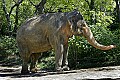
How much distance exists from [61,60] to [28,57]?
1.31m

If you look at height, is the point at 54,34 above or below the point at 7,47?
above

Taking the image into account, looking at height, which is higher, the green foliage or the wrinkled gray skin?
the wrinkled gray skin

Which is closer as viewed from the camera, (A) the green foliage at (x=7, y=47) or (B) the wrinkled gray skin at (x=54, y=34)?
(B) the wrinkled gray skin at (x=54, y=34)

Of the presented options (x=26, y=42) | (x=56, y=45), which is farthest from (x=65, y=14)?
(x=26, y=42)

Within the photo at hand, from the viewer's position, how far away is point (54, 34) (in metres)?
8.10

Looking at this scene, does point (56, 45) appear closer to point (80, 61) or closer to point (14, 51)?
point (80, 61)

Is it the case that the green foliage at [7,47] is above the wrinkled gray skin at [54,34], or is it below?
below

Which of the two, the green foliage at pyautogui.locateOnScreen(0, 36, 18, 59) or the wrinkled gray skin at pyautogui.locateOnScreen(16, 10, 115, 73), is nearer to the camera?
the wrinkled gray skin at pyautogui.locateOnScreen(16, 10, 115, 73)

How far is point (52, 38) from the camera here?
819 centimetres

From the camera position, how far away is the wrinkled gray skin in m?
8.10

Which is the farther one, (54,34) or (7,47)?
(7,47)

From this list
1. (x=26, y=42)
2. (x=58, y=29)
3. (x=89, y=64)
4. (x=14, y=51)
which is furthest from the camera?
(x=14, y=51)

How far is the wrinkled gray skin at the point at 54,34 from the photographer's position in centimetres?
810

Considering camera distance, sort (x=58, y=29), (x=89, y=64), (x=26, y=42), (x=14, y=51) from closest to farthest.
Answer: (x=58, y=29) < (x=26, y=42) < (x=89, y=64) < (x=14, y=51)
